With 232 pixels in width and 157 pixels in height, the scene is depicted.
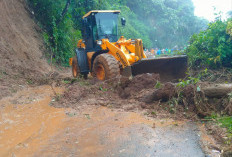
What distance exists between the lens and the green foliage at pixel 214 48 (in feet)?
23.1

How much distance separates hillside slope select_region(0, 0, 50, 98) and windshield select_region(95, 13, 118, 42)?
3293mm

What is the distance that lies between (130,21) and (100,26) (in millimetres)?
23647

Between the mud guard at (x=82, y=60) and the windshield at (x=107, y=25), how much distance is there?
37.7 inches

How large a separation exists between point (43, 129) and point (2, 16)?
8461 millimetres

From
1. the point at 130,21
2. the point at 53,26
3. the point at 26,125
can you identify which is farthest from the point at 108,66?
the point at 130,21

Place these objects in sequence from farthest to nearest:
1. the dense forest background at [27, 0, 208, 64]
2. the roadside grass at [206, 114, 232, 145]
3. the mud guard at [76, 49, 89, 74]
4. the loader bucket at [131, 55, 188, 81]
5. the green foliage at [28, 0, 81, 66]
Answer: the dense forest background at [27, 0, 208, 64], the green foliage at [28, 0, 81, 66], the mud guard at [76, 49, 89, 74], the loader bucket at [131, 55, 188, 81], the roadside grass at [206, 114, 232, 145]

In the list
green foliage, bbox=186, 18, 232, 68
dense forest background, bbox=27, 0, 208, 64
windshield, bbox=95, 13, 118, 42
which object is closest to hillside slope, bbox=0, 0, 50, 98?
dense forest background, bbox=27, 0, 208, 64

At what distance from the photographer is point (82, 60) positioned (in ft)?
28.8

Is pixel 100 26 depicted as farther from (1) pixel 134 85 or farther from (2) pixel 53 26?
(2) pixel 53 26

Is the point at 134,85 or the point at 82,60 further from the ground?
the point at 82,60

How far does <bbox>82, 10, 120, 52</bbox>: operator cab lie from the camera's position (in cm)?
846

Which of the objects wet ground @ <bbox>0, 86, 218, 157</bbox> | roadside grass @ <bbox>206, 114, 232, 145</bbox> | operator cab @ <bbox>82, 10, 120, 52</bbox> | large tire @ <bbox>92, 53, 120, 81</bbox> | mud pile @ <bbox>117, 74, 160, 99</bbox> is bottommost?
wet ground @ <bbox>0, 86, 218, 157</bbox>

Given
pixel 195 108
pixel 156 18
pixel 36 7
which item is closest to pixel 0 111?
pixel 195 108

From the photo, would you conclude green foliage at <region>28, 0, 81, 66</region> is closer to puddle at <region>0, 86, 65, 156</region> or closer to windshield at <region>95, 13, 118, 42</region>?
windshield at <region>95, 13, 118, 42</region>
